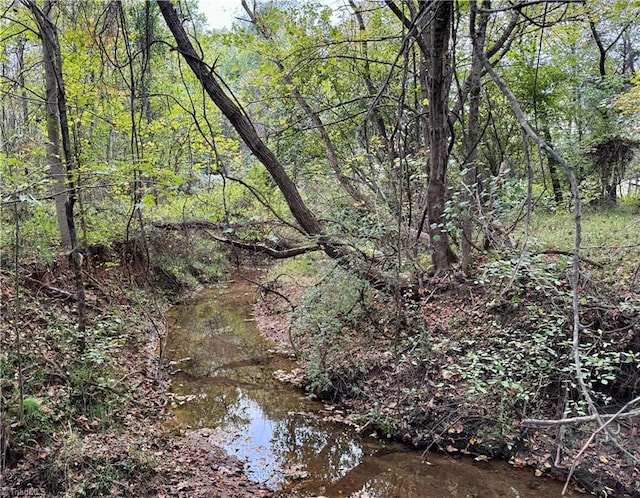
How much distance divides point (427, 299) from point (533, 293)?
1538 mm

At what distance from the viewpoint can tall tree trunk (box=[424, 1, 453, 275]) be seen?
211 inches

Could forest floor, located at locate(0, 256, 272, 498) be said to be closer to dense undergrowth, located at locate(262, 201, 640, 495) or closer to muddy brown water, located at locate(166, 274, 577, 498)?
muddy brown water, located at locate(166, 274, 577, 498)

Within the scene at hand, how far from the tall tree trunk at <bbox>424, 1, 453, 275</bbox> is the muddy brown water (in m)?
2.75

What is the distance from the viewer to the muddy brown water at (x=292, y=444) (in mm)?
4262

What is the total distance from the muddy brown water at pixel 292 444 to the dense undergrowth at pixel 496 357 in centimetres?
30

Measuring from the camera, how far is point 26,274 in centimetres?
645

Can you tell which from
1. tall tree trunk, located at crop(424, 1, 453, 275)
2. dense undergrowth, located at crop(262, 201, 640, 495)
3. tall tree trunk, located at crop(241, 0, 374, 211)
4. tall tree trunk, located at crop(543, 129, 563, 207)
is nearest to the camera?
dense undergrowth, located at crop(262, 201, 640, 495)

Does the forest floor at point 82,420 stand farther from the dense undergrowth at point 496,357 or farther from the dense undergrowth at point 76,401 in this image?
the dense undergrowth at point 496,357

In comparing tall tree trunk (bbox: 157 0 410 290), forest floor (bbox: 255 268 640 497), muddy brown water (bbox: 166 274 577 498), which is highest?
tall tree trunk (bbox: 157 0 410 290)

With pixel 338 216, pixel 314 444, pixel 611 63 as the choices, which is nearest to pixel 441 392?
pixel 314 444

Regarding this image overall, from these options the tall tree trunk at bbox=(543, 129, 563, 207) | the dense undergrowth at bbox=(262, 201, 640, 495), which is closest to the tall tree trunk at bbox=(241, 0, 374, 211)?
the dense undergrowth at bbox=(262, 201, 640, 495)

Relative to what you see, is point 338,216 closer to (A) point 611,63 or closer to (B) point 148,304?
(B) point 148,304

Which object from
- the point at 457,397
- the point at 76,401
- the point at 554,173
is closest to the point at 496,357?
the point at 457,397

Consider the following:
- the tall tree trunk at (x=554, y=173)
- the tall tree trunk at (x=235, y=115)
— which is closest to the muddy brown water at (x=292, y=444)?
the tall tree trunk at (x=235, y=115)
